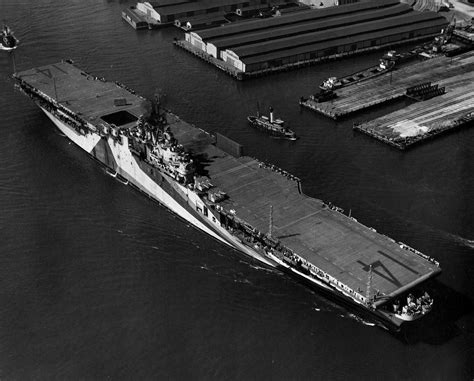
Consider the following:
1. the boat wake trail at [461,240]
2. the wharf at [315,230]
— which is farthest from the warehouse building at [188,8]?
the boat wake trail at [461,240]

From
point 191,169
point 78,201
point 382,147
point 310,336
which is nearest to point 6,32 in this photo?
point 78,201

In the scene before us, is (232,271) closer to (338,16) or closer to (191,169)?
(191,169)

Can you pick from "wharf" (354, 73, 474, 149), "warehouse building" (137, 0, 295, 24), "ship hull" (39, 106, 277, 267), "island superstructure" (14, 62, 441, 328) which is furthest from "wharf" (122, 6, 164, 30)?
"wharf" (354, 73, 474, 149)

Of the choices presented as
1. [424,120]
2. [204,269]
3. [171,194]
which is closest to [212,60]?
[424,120]

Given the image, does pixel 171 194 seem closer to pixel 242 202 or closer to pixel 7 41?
pixel 242 202

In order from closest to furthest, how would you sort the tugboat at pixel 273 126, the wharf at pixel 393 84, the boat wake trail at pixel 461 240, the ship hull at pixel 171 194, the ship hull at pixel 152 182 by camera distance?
1. the ship hull at pixel 171 194
2. the boat wake trail at pixel 461 240
3. the ship hull at pixel 152 182
4. the tugboat at pixel 273 126
5. the wharf at pixel 393 84

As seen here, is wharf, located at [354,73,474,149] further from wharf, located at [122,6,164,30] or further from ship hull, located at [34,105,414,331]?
wharf, located at [122,6,164,30]

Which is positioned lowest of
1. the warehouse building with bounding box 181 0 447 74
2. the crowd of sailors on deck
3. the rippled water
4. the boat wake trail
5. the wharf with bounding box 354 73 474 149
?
the rippled water

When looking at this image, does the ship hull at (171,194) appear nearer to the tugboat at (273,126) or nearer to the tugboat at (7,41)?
the tugboat at (273,126)
